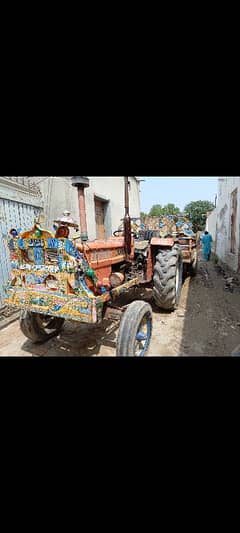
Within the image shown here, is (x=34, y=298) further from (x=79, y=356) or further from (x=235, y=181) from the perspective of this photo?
(x=235, y=181)

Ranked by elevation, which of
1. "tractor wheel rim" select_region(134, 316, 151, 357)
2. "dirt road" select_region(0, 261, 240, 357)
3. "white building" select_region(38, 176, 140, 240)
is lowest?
"dirt road" select_region(0, 261, 240, 357)

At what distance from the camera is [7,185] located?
4266 mm

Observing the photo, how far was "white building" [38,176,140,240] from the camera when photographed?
221 inches

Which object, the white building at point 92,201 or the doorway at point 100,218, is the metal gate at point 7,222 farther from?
the doorway at point 100,218

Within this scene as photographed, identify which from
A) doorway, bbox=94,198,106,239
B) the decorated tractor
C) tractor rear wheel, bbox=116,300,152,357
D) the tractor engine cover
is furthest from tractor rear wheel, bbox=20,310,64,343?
doorway, bbox=94,198,106,239

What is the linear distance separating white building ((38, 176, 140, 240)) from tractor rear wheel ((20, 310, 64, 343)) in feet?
9.74

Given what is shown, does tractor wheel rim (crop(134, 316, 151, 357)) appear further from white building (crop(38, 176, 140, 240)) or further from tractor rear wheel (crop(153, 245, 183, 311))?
white building (crop(38, 176, 140, 240))

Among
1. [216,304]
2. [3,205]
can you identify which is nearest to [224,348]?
[216,304]

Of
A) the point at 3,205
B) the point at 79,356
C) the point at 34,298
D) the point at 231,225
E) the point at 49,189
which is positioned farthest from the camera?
the point at 231,225

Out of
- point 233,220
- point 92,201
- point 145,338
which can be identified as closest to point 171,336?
point 145,338

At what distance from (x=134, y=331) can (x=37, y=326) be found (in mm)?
1531
